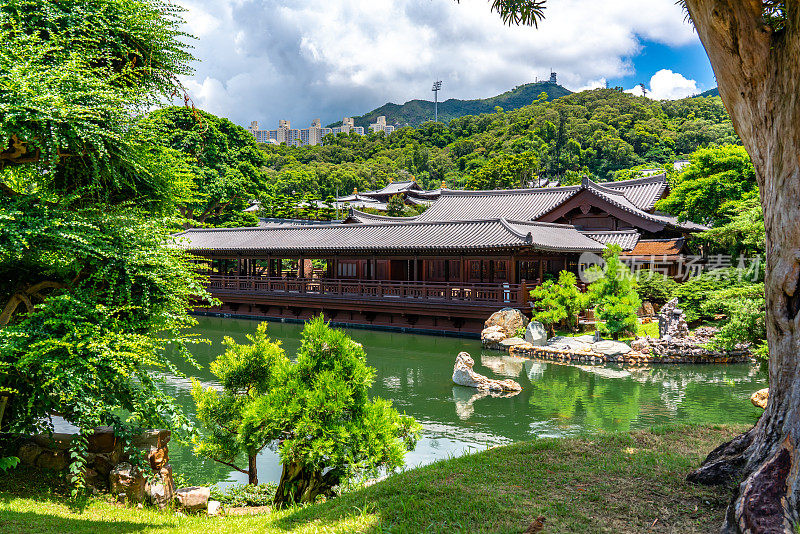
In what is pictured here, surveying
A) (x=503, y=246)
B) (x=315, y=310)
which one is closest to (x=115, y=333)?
(x=503, y=246)

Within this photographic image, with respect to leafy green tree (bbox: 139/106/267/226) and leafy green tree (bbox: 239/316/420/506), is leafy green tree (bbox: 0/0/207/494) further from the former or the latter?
leafy green tree (bbox: 139/106/267/226)

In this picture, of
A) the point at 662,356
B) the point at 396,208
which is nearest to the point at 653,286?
the point at 662,356

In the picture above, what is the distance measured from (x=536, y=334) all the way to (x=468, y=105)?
136778 mm

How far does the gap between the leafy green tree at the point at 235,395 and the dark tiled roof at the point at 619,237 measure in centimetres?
1986

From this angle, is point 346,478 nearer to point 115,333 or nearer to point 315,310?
point 115,333

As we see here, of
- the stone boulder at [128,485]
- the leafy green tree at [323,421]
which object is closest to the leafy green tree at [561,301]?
A: the leafy green tree at [323,421]

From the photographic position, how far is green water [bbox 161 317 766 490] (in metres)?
9.27

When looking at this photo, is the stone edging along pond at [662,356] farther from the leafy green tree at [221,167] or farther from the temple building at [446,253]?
the leafy green tree at [221,167]

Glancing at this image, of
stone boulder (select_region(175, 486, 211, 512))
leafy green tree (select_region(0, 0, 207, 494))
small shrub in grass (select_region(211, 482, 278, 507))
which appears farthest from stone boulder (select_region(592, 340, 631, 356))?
leafy green tree (select_region(0, 0, 207, 494))

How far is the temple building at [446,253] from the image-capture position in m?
20.7

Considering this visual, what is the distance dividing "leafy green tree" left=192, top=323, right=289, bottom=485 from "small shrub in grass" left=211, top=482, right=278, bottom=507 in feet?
0.75

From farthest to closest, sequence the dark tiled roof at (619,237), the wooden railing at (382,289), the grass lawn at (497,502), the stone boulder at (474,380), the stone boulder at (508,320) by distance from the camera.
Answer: the dark tiled roof at (619,237), the wooden railing at (382,289), the stone boulder at (508,320), the stone boulder at (474,380), the grass lawn at (497,502)

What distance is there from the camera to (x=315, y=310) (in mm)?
24891

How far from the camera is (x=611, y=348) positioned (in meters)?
16.0
